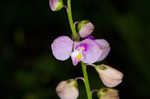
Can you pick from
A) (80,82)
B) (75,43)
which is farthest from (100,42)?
(80,82)

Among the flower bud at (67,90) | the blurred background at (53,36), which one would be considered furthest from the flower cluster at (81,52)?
the blurred background at (53,36)

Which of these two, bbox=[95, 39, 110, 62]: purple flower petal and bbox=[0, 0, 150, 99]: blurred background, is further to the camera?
bbox=[0, 0, 150, 99]: blurred background

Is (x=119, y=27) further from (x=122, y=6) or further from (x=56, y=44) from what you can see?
(x=56, y=44)

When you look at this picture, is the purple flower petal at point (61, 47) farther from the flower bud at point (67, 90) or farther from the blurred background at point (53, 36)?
the blurred background at point (53, 36)

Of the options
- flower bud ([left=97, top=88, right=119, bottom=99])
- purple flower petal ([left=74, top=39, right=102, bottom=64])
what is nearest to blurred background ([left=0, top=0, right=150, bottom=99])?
flower bud ([left=97, top=88, right=119, bottom=99])

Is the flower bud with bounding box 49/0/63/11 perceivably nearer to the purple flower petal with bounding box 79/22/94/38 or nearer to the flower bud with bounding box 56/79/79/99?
the purple flower petal with bounding box 79/22/94/38

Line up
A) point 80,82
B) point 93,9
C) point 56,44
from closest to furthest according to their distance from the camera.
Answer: point 56,44
point 80,82
point 93,9
